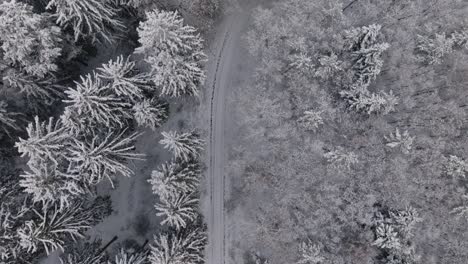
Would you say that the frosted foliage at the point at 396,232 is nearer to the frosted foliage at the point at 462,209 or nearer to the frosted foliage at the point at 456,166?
the frosted foliage at the point at 462,209

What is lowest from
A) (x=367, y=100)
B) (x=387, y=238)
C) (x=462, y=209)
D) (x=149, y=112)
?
(x=462, y=209)

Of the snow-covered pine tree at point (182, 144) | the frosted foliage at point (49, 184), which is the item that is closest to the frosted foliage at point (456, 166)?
the snow-covered pine tree at point (182, 144)

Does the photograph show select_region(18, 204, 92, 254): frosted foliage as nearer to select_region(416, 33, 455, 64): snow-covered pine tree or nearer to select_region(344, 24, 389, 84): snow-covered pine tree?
select_region(344, 24, 389, 84): snow-covered pine tree

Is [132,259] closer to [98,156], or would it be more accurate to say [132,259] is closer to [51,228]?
[51,228]

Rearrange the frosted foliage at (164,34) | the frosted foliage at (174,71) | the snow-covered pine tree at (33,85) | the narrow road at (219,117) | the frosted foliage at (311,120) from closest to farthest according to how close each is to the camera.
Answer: the frosted foliage at (164,34), the frosted foliage at (174,71), the snow-covered pine tree at (33,85), the frosted foliage at (311,120), the narrow road at (219,117)

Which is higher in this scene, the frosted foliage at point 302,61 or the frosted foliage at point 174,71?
the frosted foliage at point 174,71

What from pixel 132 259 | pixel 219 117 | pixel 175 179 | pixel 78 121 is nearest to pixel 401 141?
pixel 219 117

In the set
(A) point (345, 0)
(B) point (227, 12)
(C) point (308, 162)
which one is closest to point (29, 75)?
(B) point (227, 12)
